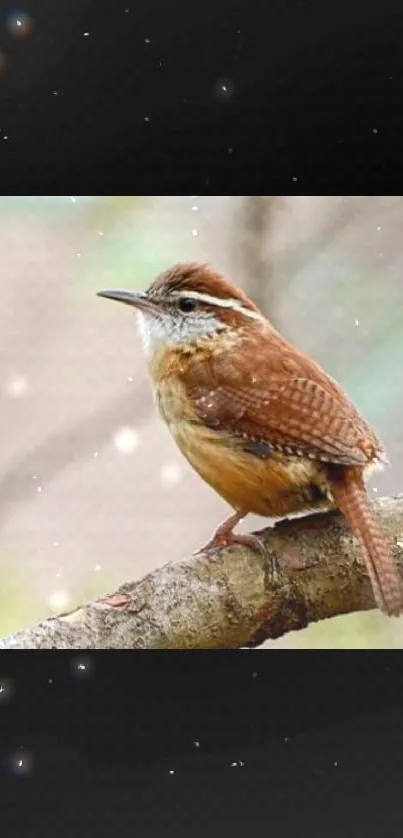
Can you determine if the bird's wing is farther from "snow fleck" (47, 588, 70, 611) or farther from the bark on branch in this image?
"snow fleck" (47, 588, 70, 611)

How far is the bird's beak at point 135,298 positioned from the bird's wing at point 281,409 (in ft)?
0.52

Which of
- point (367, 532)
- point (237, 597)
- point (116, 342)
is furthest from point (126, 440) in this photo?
point (367, 532)

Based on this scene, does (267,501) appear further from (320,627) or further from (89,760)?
(89,760)

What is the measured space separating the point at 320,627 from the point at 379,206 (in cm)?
84

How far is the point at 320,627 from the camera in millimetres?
2301

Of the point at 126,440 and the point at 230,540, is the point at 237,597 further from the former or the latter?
the point at 126,440

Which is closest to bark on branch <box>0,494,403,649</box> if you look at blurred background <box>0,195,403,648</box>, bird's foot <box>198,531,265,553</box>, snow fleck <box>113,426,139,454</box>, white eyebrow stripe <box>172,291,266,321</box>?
bird's foot <box>198,531,265,553</box>

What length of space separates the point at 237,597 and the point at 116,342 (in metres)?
0.56

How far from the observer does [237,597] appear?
7.18 feet

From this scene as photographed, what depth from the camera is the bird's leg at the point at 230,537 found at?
2.23 meters

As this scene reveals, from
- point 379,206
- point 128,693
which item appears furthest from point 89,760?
point 379,206

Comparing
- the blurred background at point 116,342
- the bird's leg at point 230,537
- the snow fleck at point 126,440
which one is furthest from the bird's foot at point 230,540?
the snow fleck at point 126,440

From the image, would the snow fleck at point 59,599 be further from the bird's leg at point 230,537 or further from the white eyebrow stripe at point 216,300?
the white eyebrow stripe at point 216,300

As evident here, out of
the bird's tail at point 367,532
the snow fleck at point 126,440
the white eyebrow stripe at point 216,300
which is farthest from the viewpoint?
the snow fleck at point 126,440
